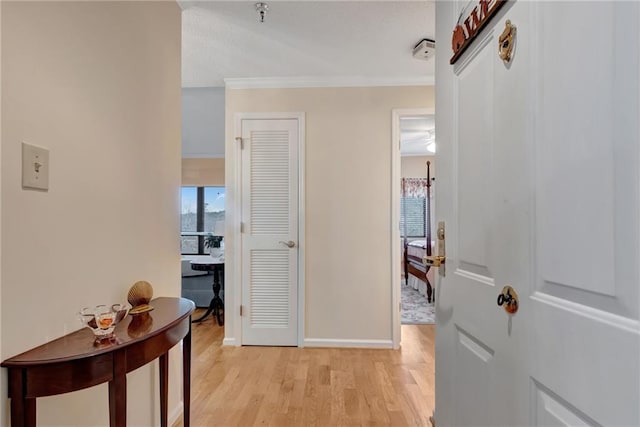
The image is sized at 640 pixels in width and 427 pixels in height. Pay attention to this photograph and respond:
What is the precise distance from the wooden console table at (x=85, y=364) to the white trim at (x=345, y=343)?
6.32 ft

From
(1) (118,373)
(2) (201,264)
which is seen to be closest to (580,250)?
(1) (118,373)

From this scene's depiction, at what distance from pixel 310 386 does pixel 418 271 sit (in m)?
3.35

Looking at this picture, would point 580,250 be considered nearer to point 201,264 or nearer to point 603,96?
point 603,96

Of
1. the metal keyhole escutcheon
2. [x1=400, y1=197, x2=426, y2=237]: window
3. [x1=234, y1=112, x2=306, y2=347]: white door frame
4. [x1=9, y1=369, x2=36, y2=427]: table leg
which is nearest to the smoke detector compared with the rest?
[x1=234, y1=112, x2=306, y2=347]: white door frame

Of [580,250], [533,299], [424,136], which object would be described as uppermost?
[424,136]

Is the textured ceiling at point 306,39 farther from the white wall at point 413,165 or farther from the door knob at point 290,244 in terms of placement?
the white wall at point 413,165

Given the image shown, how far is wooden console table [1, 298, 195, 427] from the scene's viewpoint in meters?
0.91

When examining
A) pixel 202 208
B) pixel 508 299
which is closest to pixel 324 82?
pixel 508 299

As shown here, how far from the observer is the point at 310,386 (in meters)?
2.31

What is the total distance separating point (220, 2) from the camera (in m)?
1.96

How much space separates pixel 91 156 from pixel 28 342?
0.67m

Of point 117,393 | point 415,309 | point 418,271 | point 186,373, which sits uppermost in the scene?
point 117,393

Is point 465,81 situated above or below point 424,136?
below

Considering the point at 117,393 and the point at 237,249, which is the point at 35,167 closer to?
the point at 117,393
